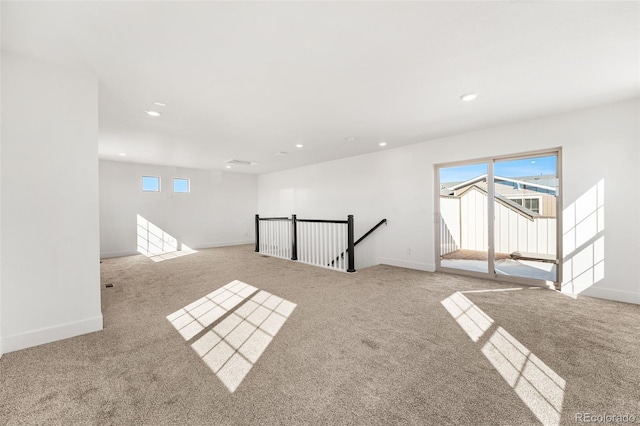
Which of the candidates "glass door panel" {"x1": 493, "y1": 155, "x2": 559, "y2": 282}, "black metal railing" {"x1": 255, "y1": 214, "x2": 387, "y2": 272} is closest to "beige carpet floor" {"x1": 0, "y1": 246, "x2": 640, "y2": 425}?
"glass door panel" {"x1": 493, "y1": 155, "x2": 559, "y2": 282}

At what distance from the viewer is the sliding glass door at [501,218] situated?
373 cm

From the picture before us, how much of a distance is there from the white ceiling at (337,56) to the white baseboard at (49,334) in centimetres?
228

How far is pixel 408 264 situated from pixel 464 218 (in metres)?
1.34

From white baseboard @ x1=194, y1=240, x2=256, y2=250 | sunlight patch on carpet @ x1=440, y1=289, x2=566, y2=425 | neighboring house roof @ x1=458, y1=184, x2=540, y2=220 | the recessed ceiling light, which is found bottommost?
sunlight patch on carpet @ x1=440, y1=289, x2=566, y2=425

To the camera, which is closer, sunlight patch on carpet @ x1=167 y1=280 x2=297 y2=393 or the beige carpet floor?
the beige carpet floor

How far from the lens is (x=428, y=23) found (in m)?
1.78

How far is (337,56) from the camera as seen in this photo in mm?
2141

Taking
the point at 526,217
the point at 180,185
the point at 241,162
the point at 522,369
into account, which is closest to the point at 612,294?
the point at 526,217

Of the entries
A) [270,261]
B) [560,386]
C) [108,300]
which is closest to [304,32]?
[560,386]

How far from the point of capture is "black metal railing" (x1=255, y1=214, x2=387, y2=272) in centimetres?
512

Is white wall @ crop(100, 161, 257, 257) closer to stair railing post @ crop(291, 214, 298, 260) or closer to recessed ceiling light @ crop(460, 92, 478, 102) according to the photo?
stair railing post @ crop(291, 214, 298, 260)

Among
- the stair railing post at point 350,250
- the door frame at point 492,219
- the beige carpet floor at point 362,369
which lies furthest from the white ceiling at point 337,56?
the beige carpet floor at point 362,369

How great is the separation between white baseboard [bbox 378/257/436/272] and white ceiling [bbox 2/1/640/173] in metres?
2.57

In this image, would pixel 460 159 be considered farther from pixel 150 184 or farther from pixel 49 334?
pixel 150 184
